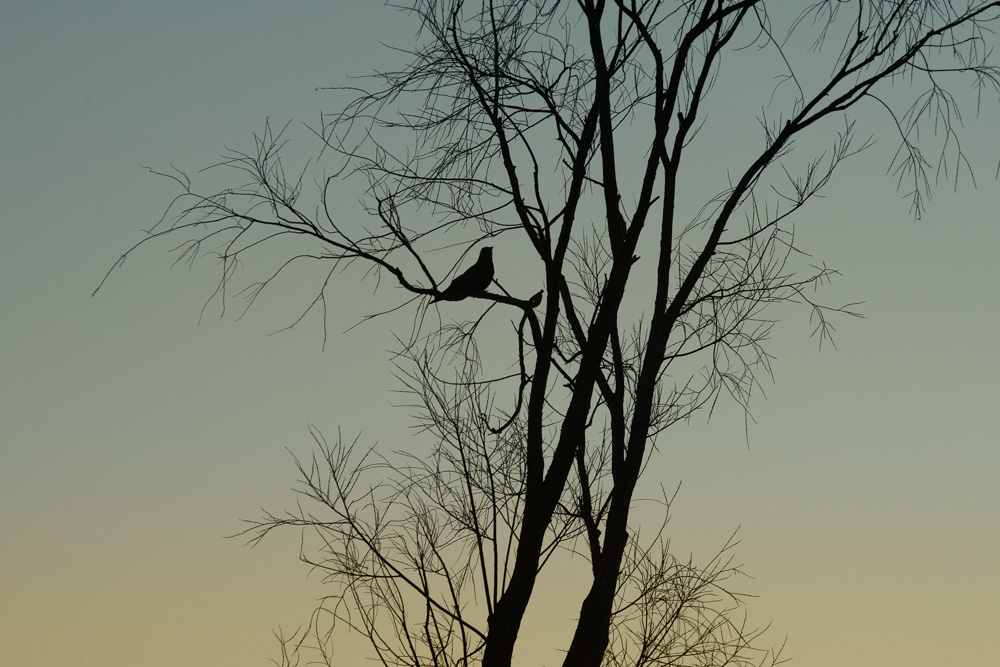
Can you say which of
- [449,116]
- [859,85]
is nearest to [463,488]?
[449,116]

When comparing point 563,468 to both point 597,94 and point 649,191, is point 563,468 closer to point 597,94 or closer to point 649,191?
point 649,191

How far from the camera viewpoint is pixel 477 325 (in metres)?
4.31

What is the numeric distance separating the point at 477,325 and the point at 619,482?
88cm

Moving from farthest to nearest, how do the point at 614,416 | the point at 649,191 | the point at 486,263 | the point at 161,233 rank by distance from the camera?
1. the point at 486,263
2. the point at 614,416
3. the point at 649,191
4. the point at 161,233

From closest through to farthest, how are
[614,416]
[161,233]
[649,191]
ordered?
[161,233], [649,191], [614,416]

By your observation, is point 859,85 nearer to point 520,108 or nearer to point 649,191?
point 649,191

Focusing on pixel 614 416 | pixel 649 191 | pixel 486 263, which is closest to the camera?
pixel 649 191

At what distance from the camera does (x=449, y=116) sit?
4.32 metres

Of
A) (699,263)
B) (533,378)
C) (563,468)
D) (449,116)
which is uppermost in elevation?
(449,116)

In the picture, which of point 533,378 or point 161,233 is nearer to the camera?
point 161,233

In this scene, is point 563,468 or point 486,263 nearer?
point 563,468

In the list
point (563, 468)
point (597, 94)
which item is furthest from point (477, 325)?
point (597, 94)

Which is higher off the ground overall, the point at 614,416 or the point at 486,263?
the point at 486,263

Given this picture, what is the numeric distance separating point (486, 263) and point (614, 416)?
1.17 metres
